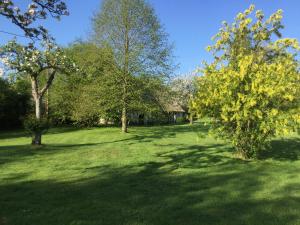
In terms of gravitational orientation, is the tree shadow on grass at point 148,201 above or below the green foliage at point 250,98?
below

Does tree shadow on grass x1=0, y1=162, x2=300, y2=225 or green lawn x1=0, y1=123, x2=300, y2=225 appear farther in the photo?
green lawn x1=0, y1=123, x2=300, y2=225

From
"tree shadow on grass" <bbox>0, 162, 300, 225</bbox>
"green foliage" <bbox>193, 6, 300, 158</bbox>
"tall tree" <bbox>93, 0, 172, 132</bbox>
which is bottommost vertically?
"tree shadow on grass" <bbox>0, 162, 300, 225</bbox>

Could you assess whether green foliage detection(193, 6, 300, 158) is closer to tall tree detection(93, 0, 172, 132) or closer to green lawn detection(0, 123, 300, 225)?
green lawn detection(0, 123, 300, 225)

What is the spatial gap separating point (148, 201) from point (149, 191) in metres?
0.89

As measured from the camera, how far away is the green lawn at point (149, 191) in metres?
5.75

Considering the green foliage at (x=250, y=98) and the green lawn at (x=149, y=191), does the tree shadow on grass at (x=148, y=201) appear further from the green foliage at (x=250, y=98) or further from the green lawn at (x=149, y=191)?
the green foliage at (x=250, y=98)

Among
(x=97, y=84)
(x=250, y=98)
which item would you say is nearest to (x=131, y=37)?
(x=97, y=84)

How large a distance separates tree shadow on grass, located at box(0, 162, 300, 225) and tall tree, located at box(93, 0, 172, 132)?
1815cm

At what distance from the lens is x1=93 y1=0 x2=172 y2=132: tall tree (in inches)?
1060

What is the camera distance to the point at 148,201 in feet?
22.4

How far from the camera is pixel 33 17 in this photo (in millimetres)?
6270

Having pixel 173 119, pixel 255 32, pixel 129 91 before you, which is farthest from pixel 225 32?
pixel 173 119

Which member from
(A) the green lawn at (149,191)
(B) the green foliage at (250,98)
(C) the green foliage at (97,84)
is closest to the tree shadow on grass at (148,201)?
(A) the green lawn at (149,191)

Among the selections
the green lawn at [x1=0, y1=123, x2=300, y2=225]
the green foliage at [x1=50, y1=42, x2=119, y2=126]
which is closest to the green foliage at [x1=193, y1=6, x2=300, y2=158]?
the green lawn at [x1=0, y1=123, x2=300, y2=225]
